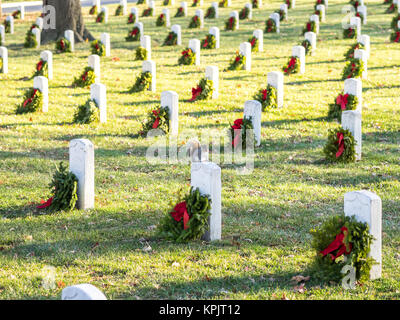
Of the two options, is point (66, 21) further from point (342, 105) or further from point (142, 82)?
point (342, 105)

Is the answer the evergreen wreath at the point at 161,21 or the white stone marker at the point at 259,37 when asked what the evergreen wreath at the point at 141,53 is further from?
the evergreen wreath at the point at 161,21

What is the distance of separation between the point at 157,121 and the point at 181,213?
17.4ft

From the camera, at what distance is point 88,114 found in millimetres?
13820

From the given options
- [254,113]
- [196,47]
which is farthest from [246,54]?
[254,113]

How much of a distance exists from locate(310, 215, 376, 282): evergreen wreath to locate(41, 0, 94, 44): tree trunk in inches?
756

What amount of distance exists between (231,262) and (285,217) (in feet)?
5.80

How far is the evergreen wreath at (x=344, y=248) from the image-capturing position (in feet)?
21.5

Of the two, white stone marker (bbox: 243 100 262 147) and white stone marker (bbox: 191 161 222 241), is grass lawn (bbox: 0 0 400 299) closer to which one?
white stone marker (bbox: 191 161 222 241)

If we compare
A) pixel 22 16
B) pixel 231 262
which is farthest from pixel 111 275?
pixel 22 16

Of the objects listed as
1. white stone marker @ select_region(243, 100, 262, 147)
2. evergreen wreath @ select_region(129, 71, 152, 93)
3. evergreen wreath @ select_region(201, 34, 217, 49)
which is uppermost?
evergreen wreath @ select_region(201, 34, 217, 49)

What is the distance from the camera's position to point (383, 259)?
7297 mm

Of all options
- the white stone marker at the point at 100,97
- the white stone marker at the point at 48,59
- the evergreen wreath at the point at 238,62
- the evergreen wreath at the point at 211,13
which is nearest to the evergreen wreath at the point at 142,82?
the white stone marker at the point at 48,59

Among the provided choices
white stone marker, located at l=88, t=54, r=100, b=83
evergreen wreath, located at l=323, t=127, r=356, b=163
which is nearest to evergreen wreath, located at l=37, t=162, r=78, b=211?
evergreen wreath, located at l=323, t=127, r=356, b=163

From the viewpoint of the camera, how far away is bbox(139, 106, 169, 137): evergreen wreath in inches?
508
